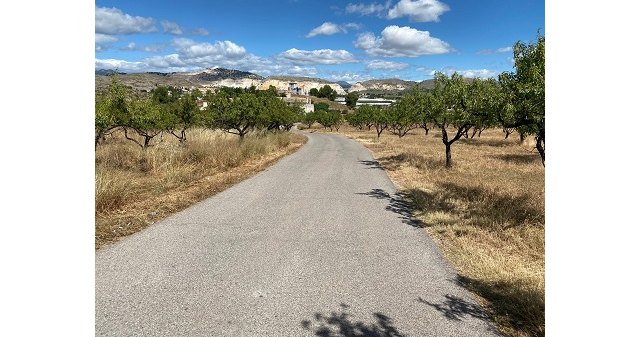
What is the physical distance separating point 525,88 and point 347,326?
660 centimetres

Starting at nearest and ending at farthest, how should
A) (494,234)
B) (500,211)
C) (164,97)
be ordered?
(494,234), (500,211), (164,97)

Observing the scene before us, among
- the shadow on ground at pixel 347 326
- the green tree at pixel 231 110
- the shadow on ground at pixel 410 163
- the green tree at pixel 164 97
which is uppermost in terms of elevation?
the green tree at pixel 164 97

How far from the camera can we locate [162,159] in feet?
48.7

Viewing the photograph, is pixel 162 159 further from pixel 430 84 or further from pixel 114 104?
pixel 430 84

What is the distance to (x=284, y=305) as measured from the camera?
4.20m

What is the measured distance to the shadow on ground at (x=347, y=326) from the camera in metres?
3.65

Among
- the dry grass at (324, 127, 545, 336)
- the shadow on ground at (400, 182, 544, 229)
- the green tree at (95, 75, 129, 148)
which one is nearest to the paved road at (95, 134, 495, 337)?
the dry grass at (324, 127, 545, 336)

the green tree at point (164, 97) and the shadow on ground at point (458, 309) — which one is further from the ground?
the green tree at point (164, 97)

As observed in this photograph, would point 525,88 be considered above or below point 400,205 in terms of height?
above

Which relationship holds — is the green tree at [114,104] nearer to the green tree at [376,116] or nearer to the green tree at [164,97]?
the green tree at [164,97]

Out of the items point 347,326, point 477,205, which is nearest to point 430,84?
point 477,205

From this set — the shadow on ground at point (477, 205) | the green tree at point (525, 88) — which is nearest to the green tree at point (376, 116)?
the shadow on ground at point (477, 205)
